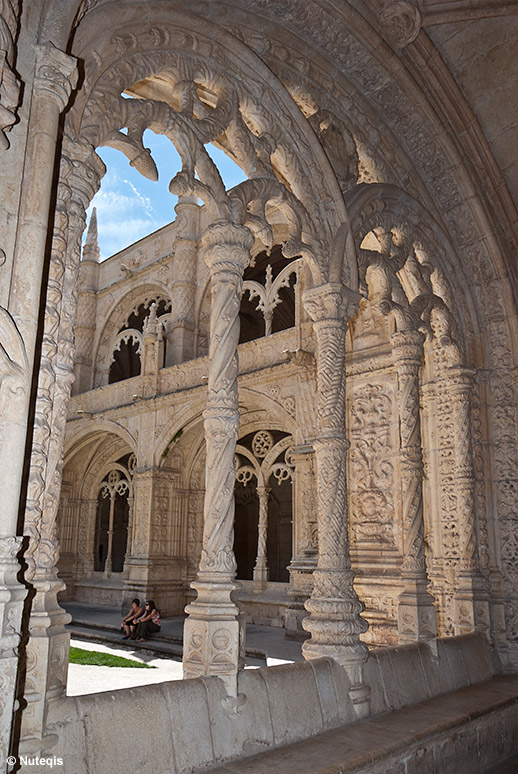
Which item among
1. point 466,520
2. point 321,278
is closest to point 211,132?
point 321,278

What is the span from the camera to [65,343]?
2.72m

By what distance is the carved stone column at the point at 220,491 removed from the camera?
307cm

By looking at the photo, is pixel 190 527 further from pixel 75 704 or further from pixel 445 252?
pixel 75 704

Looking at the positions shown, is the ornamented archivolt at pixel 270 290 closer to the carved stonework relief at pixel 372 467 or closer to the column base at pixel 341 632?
the carved stonework relief at pixel 372 467

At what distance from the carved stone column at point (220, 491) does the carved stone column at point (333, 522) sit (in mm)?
786

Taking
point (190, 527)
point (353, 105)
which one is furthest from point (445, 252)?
point (190, 527)

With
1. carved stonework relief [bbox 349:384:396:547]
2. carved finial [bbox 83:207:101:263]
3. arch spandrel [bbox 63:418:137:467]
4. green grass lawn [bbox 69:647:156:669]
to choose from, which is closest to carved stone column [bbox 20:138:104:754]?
carved stonework relief [bbox 349:384:396:547]

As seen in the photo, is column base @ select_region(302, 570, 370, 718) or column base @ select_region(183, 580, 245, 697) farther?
column base @ select_region(302, 570, 370, 718)

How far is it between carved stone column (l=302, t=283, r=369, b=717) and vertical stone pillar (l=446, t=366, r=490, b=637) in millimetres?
1538

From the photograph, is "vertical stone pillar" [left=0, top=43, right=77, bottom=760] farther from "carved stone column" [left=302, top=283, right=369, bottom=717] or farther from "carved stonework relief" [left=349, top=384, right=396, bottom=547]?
"carved stonework relief" [left=349, top=384, right=396, bottom=547]

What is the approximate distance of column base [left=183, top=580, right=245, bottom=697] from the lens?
3.03 m

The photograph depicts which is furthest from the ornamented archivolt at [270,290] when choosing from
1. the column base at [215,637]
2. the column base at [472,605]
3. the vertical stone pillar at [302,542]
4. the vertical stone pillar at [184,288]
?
the column base at [215,637]

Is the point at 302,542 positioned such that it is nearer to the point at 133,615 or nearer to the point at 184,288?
the point at 133,615

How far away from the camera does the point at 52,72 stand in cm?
255
